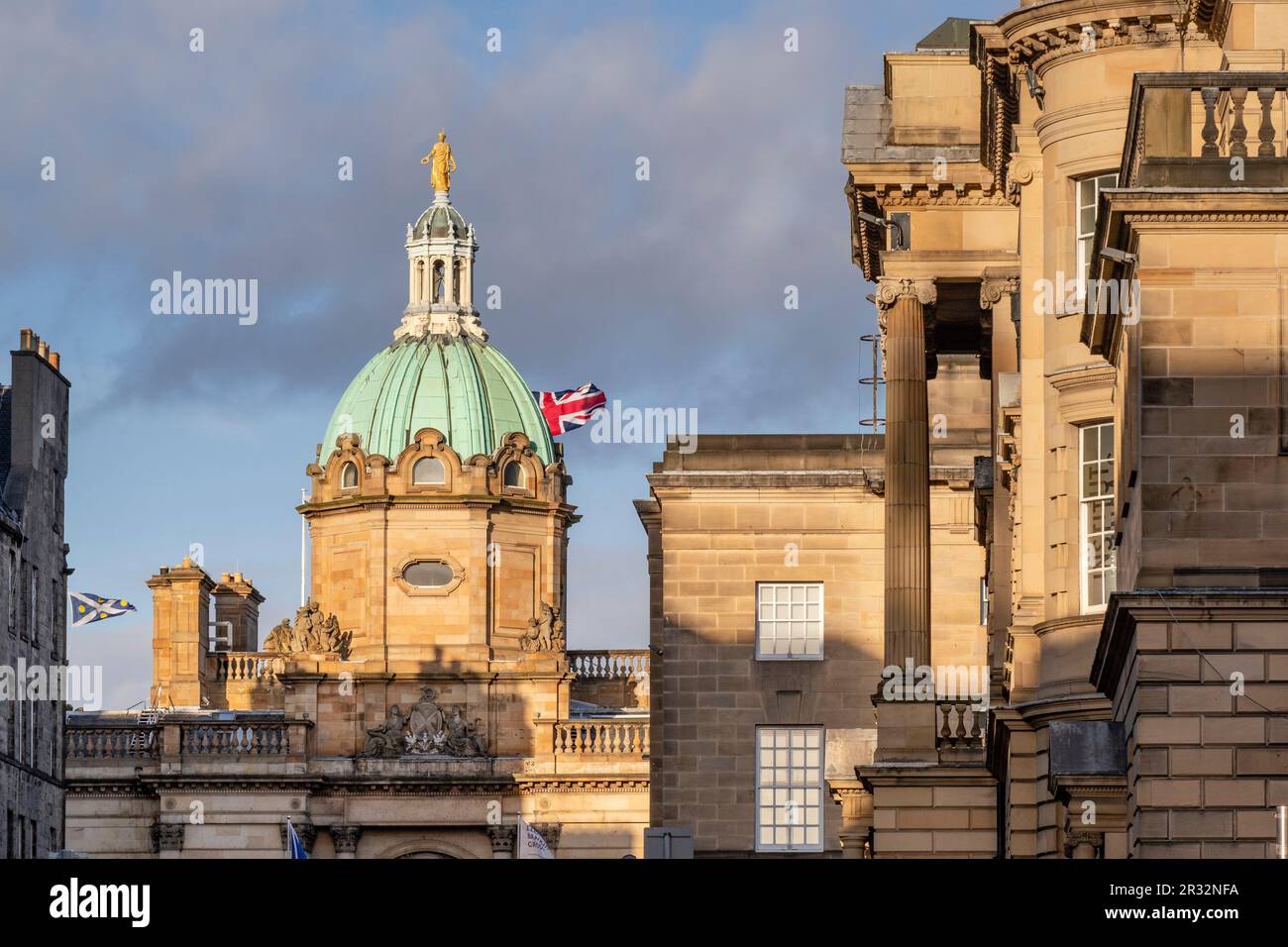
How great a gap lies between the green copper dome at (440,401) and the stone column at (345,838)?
1342cm

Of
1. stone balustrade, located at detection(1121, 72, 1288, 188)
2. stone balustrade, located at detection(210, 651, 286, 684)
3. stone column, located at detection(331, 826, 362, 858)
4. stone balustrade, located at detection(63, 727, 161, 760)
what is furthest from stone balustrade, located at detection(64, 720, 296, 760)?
stone balustrade, located at detection(1121, 72, 1288, 188)

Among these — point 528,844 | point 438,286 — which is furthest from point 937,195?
point 438,286

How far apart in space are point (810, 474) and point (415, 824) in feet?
127

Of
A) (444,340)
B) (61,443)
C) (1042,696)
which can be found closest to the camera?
(1042,696)

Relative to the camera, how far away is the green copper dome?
339 feet

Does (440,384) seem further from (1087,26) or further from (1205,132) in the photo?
(1205,132)

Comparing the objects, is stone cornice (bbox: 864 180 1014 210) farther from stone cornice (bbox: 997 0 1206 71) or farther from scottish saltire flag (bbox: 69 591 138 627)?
scottish saltire flag (bbox: 69 591 138 627)

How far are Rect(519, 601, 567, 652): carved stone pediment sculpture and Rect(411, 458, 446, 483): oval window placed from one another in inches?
229

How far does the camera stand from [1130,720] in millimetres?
25750

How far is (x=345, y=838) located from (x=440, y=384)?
54.9ft
